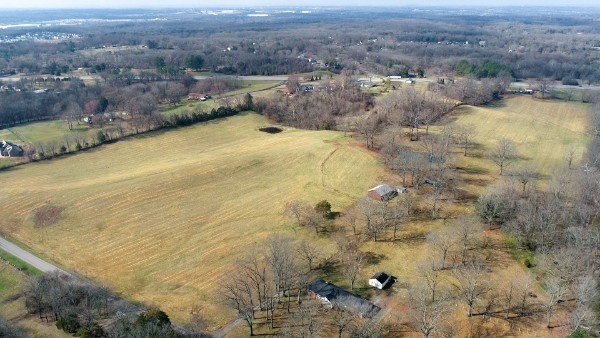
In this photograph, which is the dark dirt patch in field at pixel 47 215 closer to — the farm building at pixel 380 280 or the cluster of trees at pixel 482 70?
the farm building at pixel 380 280

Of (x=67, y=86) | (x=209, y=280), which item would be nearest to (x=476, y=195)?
(x=209, y=280)

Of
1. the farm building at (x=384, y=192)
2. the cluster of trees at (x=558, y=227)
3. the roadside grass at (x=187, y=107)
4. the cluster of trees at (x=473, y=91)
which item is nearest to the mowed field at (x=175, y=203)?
the farm building at (x=384, y=192)

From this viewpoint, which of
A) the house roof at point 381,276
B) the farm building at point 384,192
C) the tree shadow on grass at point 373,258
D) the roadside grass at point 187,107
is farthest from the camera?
the roadside grass at point 187,107

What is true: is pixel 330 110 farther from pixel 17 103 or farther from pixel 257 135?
pixel 17 103

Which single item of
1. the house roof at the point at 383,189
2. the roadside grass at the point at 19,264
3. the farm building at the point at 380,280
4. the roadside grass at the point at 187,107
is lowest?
the roadside grass at the point at 19,264

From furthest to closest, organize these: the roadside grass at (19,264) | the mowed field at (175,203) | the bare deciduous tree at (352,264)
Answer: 1. the roadside grass at (19,264)
2. the mowed field at (175,203)
3. the bare deciduous tree at (352,264)

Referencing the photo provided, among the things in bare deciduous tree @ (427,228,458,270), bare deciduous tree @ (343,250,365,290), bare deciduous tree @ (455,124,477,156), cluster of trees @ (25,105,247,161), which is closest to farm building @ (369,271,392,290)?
bare deciduous tree @ (343,250,365,290)

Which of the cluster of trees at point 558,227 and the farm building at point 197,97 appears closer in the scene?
the cluster of trees at point 558,227
